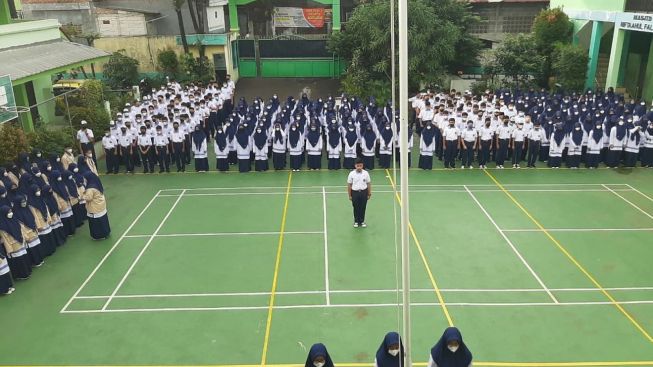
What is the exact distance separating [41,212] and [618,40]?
2067cm

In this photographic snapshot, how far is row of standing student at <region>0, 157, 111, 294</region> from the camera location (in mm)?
9344

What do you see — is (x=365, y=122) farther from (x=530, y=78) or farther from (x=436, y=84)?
(x=530, y=78)

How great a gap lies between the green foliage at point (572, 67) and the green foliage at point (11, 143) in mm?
Answer: 19696

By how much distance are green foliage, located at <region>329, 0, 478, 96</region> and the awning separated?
10.0 m

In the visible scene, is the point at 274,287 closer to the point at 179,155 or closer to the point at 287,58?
the point at 179,155

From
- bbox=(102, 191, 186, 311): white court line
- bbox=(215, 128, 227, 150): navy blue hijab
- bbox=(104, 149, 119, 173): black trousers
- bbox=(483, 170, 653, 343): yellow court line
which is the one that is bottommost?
bbox=(483, 170, 653, 343): yellow court line

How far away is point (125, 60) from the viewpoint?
24828mm

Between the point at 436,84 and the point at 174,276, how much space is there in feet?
53.1

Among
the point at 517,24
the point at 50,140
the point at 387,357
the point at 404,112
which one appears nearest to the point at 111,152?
the point at 50,140

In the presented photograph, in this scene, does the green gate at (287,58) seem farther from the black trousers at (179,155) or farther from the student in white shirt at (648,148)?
the student in white shirt at (648,148)


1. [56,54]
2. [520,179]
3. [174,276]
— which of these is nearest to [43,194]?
[174,276]

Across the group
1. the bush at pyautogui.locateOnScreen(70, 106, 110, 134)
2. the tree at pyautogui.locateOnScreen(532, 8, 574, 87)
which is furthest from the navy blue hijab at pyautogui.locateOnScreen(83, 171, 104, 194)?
the tree at pyautogui.locateOnScreen(532, 8, 574, 87)

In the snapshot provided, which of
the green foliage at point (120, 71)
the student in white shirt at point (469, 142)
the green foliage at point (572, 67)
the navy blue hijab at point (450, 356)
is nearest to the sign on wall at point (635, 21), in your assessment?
the green foliage at point (572, 67)

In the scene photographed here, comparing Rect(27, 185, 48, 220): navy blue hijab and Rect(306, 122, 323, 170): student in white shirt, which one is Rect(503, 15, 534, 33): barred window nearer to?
Rect(306, 122, 323, 170): student in white shirt
